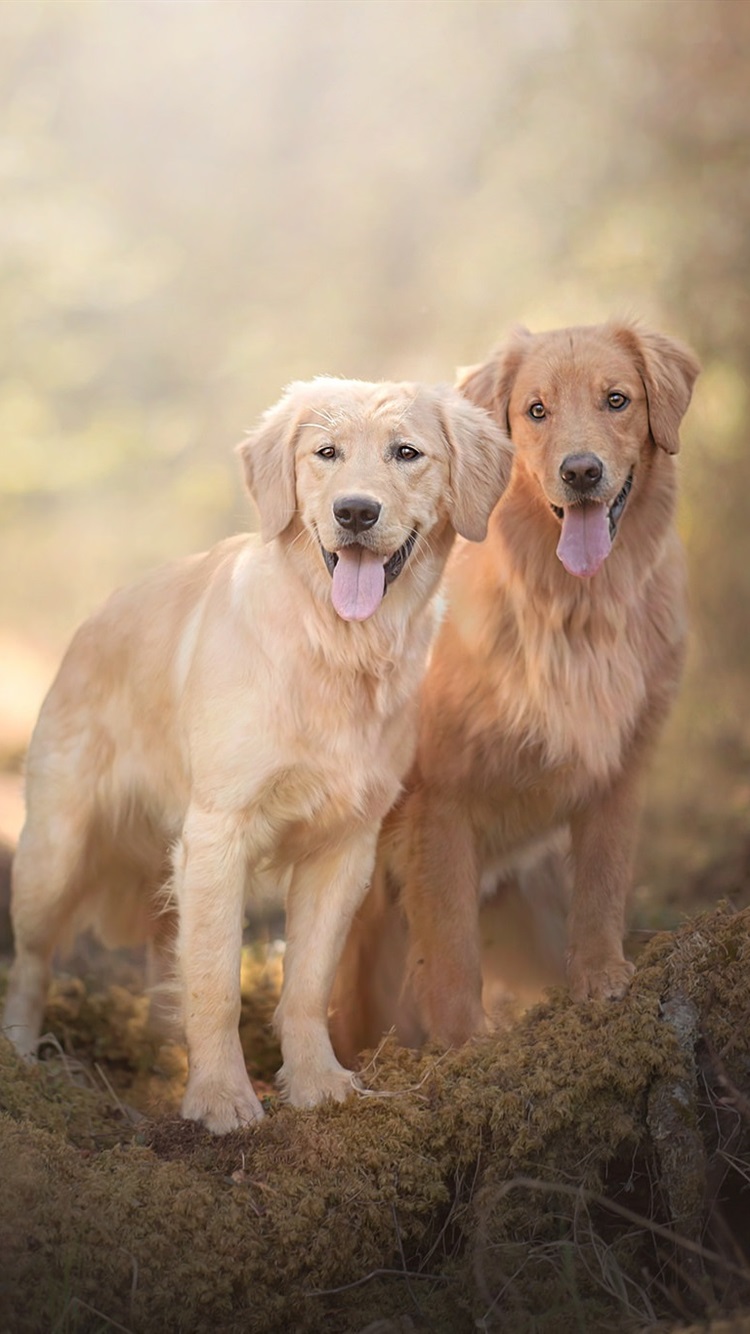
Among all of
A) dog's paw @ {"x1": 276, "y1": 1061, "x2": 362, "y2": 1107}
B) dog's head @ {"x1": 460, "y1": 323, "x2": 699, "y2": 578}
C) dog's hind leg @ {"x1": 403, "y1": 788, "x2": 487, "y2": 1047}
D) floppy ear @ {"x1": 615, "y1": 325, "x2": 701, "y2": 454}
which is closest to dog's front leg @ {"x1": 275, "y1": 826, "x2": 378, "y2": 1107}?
dog's paw @ {"x1": 276, "y1": 1061, "x2": 362, "y2": 1107}

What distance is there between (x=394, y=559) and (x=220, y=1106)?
1.48 metres

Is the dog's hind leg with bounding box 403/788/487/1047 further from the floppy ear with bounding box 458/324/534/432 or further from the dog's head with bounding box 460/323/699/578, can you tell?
the floppy ear with bounding box 458/324/534/432

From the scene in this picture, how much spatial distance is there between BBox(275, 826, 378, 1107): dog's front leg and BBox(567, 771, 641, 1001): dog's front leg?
656 millimetres

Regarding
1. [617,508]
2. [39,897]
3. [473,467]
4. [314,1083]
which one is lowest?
[314,1083]

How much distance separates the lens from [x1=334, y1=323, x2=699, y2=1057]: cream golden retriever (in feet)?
12.2

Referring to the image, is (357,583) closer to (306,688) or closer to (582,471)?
(306,688)

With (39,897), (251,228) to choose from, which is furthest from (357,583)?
(251,228)

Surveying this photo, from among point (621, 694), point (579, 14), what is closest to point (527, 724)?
point (621, 694)

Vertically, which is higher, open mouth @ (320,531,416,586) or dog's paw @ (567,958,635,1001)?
open mouth @ (320,531,416,586)

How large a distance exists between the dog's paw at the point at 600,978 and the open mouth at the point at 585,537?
1.10 metres

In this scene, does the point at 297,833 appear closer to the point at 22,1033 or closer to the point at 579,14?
the point at 22,1033

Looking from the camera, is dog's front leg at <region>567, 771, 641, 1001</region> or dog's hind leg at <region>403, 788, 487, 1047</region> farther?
dog's hind leg at <region>403, 788, 487, 1047</region>

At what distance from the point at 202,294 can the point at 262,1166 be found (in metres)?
7.43

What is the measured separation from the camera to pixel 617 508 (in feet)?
12.2
